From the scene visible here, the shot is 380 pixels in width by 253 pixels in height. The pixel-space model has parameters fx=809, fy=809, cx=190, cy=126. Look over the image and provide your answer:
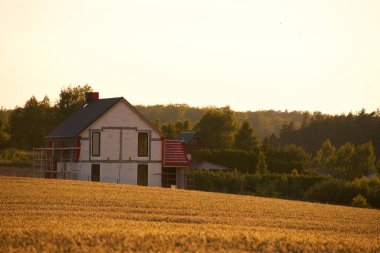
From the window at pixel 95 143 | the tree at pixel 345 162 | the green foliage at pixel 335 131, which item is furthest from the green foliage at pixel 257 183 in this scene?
the green foliage at pixel 335 131

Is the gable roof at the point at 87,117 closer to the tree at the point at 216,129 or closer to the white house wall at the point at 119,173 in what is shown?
the white house wall at the point at 119,173

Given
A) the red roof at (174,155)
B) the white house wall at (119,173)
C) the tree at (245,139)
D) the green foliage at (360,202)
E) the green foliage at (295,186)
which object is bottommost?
the green foliage at (360,202)

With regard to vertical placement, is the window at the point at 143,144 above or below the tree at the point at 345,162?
above

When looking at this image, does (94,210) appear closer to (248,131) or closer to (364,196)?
(364,196)

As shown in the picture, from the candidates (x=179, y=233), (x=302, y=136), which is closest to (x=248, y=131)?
(x=302, y=136)

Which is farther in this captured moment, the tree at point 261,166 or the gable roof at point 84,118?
the tree at point 261,166

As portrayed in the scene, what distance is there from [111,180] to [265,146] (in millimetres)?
44191

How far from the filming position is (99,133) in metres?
68.8

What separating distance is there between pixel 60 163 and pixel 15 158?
84.7 feet

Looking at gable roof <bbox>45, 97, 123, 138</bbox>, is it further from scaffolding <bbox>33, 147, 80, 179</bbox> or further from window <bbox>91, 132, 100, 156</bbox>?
scaffolding <bbox>33, 147, 80, 179</bbox>

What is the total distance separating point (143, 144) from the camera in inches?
2783

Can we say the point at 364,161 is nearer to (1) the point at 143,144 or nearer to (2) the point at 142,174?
(1) the point at 143,144

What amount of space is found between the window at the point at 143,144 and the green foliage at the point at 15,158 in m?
23.0

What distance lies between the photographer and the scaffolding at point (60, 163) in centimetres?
6794
